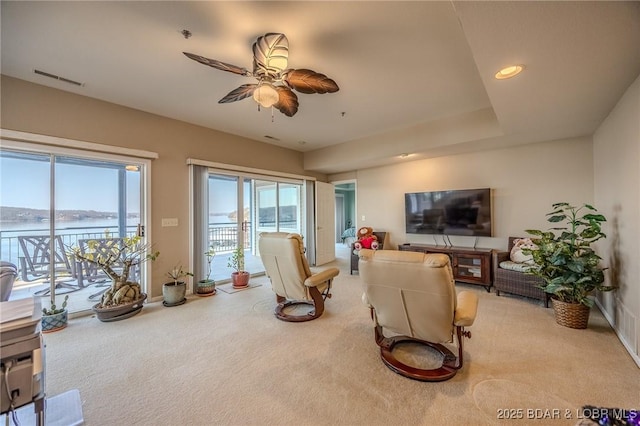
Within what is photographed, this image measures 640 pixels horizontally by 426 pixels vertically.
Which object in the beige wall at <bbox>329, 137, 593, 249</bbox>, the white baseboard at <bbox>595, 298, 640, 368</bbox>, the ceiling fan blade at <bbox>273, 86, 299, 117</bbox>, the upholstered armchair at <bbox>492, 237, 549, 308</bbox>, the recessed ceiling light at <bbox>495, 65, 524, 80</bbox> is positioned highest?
the ceiling fan blade at <bbox>273, 86, 299, 117</bbox>

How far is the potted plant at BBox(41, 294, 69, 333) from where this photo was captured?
113 inches

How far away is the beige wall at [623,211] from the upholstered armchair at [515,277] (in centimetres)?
66

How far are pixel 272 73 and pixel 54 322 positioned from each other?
11.9 feet

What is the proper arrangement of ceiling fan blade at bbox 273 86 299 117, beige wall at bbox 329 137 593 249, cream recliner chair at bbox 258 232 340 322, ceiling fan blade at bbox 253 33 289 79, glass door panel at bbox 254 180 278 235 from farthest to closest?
glass door panel at bbox 254 180 278 235, beige wall at bbox 329 137 593 249, cream recliner chair at bbox 258 232 340 322, ceiling fan blade at bbox 273 86 299 117, ceiling fan blade at bbox 253 33 289 79

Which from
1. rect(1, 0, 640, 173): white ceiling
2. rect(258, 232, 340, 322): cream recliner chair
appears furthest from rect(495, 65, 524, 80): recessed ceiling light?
rect(258, 232, 340, 322): cream recliner chair

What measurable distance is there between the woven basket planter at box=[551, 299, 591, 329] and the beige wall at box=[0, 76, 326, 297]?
5.08 meters

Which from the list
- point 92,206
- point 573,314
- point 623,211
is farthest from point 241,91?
point 573,314

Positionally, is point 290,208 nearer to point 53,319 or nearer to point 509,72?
point 53,319

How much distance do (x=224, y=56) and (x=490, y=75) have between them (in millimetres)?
2412

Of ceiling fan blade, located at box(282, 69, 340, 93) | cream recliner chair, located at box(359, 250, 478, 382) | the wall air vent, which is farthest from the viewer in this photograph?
the wall air vent

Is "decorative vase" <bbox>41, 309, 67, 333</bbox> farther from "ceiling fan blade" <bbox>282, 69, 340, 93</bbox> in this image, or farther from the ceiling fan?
"ceiling fan blade" <bbox>282, 69, 340, 93</bbox>

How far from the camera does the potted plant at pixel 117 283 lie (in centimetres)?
313

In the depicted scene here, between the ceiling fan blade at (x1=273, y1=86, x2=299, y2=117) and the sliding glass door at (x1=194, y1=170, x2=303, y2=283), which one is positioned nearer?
the ceiling fan blade at (x1=273, y1=86, x2=299, y2=117)

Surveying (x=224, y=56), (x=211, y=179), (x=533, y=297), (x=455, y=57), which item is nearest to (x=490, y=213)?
(x=533, y=297)
